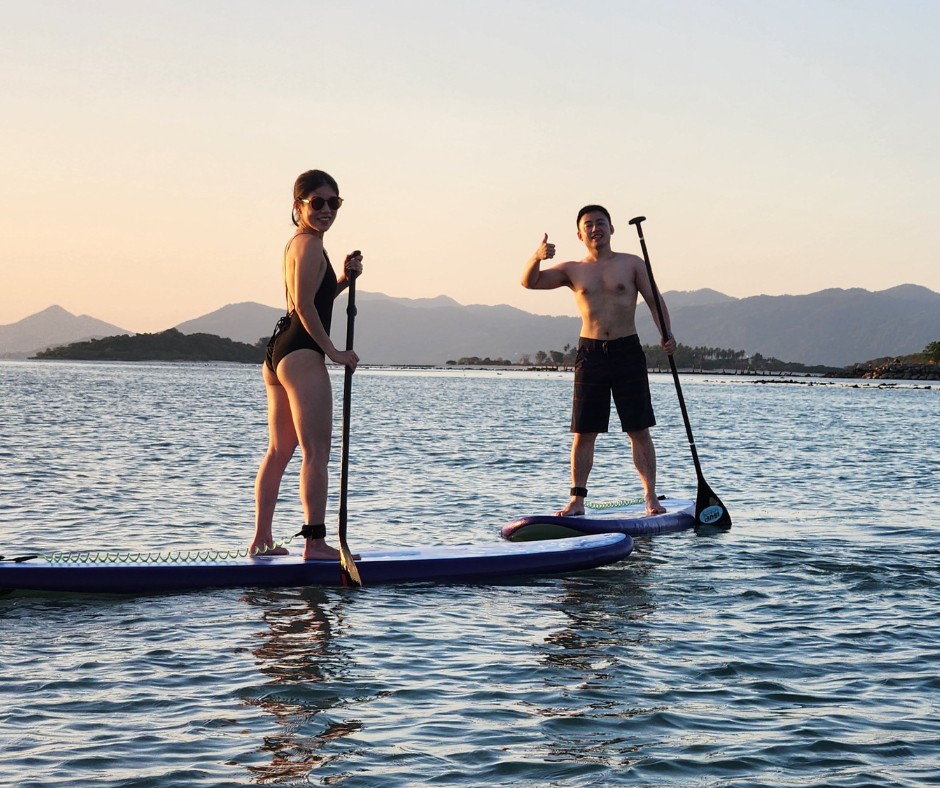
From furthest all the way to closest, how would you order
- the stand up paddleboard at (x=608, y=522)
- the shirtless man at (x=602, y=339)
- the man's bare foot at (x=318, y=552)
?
the shirtless man at (x=602, y=339) < the stand up paddleboard at (x=608, y=522) < the man's bare foot at (x=318, y=552)

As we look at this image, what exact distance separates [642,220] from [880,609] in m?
5.12

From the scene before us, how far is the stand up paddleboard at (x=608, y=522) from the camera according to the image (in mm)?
10656

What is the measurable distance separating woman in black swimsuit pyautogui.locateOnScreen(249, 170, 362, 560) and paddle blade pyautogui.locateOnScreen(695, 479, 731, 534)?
501 centimetres

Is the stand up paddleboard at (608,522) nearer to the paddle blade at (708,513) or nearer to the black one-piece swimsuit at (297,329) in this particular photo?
the paddle blade at (708,513)

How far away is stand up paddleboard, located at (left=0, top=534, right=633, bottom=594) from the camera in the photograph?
8.12 m

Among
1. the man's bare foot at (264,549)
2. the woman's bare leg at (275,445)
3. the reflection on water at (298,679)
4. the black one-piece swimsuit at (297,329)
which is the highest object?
the black one-piece swimsuit at (297,329)

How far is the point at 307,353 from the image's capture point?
26.8 feet

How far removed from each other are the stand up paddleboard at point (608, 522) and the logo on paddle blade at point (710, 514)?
105mm

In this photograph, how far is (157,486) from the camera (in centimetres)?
1697

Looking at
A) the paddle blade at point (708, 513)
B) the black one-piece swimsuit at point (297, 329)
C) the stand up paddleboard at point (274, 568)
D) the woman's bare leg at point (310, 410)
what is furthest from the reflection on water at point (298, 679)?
the paddle blade at point (708, 513)

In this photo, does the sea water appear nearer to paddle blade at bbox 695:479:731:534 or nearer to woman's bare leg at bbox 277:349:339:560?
paddle blade at bbox 695:479:731:534

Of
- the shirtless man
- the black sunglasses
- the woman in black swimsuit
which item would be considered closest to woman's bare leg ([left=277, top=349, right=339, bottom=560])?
the woman in black swimsuit

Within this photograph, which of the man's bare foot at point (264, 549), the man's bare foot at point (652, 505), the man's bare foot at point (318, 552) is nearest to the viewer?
the man's bare foot at point (318, 552)

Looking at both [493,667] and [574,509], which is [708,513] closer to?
[574,509]
